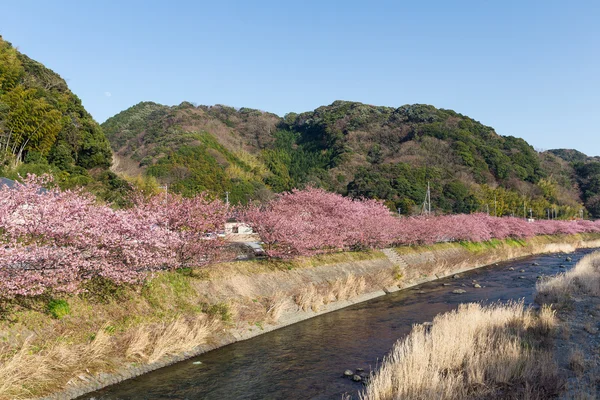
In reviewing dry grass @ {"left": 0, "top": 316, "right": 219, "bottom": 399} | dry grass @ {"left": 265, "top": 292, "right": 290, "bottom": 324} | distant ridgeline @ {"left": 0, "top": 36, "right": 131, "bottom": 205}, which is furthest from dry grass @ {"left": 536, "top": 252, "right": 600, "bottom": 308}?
distant ridgeline @ {"left": 0, "top": 36, "right": 131, "bottom": 205}

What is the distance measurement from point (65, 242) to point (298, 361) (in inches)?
363

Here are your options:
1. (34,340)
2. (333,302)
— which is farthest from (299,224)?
(34,340)

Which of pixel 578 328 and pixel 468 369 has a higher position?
pixel 468 369

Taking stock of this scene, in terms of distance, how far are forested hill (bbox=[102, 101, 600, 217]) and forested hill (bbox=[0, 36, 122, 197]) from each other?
95.2ft

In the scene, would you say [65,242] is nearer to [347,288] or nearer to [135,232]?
[135,232]

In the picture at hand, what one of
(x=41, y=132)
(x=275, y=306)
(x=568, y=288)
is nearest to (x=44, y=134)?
(x=41, y=132)

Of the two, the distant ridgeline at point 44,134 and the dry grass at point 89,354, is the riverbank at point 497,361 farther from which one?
the distant ridgeline at point 44,134

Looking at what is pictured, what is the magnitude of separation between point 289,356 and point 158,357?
4782 mm

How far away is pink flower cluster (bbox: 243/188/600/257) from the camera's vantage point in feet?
90.7

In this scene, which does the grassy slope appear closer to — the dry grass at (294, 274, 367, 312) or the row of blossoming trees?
the row of blossoming trees

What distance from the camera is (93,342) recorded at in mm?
12859

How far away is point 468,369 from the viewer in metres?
11.0

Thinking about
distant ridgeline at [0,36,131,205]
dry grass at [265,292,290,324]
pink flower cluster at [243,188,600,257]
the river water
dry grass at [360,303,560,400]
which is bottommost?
the river water

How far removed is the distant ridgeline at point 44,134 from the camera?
46.3 meters
